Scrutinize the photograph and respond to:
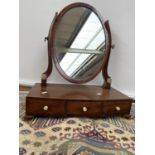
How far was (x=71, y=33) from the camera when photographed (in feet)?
4.54

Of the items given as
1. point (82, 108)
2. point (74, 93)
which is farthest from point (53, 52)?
point (82, 108)

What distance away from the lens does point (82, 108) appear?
115 centimetres

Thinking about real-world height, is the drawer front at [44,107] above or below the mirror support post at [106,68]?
below

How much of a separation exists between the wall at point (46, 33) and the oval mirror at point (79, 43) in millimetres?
141

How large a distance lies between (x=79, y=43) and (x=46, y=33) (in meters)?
0.29

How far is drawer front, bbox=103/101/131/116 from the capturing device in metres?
1.20

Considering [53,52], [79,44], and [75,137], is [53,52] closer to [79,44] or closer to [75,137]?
[79,44]

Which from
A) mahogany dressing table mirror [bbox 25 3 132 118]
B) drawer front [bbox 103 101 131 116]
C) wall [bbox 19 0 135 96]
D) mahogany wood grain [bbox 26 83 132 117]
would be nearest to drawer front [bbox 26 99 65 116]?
mahogany wood grain [bbox 26 83 132 117]

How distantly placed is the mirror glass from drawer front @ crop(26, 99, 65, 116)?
32 centimetres

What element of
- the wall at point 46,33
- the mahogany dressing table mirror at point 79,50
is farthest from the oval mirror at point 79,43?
the wall at point 46,33

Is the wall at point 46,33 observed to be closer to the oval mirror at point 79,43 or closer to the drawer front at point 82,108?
the oval mirror at point 79,43

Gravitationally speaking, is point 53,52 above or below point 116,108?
above

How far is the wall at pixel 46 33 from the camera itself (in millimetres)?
1476
